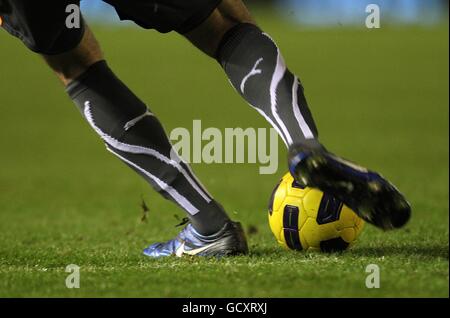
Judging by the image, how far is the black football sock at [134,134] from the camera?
3.83 meters

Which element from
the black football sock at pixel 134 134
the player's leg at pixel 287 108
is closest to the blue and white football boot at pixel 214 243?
the black football sock at pixel 134 134

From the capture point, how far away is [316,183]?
318cm

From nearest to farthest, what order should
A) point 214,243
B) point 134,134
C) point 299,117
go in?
point 299,117
point 134,134
point 214,243

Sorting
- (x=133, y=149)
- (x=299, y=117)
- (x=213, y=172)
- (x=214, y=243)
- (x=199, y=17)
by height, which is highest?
(x=199, y=17)

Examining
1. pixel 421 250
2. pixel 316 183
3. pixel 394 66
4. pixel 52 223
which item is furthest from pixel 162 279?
pixel 394 66

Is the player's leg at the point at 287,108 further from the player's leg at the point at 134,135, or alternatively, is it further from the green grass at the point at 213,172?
the player's leg at the point at 134,135

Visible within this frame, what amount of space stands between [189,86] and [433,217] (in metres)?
11.9

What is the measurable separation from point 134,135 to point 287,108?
0.73m

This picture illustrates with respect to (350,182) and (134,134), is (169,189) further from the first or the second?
(350,182)

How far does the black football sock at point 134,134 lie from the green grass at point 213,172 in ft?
0.99

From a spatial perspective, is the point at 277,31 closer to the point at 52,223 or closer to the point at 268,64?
the point at 52,223

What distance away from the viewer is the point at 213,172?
939cm

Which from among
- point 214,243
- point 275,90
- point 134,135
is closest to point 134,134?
point 134,135

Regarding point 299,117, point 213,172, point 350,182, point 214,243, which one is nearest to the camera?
point 350,182
